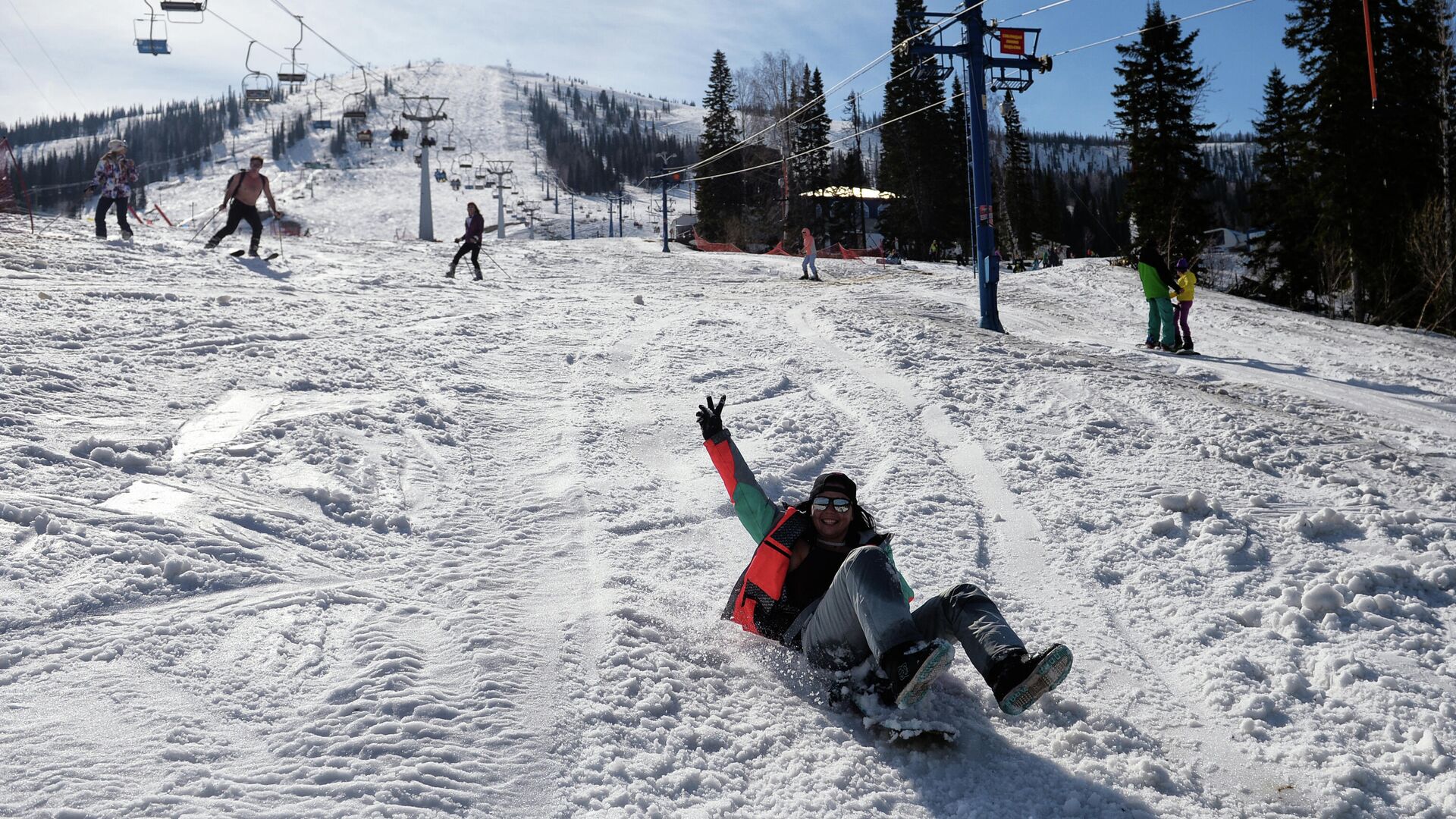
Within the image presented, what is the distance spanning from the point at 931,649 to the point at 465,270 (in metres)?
15.8

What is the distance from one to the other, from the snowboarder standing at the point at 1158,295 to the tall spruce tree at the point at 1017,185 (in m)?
40.7

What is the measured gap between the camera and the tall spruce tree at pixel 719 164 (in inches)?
2255

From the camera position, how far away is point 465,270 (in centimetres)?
1723

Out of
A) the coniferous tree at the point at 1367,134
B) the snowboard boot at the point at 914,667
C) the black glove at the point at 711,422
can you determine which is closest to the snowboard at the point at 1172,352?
the black glove at the point at 711,422

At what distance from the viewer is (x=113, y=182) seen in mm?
14383

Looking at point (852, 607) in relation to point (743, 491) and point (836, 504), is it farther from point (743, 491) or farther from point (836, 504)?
point (743, 491)

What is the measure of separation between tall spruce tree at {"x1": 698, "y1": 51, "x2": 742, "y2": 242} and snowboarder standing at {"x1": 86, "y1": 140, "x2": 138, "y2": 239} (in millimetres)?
40801

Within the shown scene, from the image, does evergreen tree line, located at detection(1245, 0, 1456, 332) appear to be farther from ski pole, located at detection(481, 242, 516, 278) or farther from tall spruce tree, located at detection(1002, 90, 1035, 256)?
tall spruce tree, located at detection(1002, 90, 1035, 256)

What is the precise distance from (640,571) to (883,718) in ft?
5.74

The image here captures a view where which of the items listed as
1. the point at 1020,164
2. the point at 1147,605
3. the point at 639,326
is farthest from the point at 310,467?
the point at 1020,164

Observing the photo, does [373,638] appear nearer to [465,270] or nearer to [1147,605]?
[1147,605]

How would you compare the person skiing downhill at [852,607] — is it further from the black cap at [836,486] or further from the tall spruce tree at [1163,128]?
the tall spruce tree at [1163,128]

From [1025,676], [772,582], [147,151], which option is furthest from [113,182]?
[147,151]

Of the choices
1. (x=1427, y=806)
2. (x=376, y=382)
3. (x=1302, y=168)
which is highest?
(x=1302, y=168)
